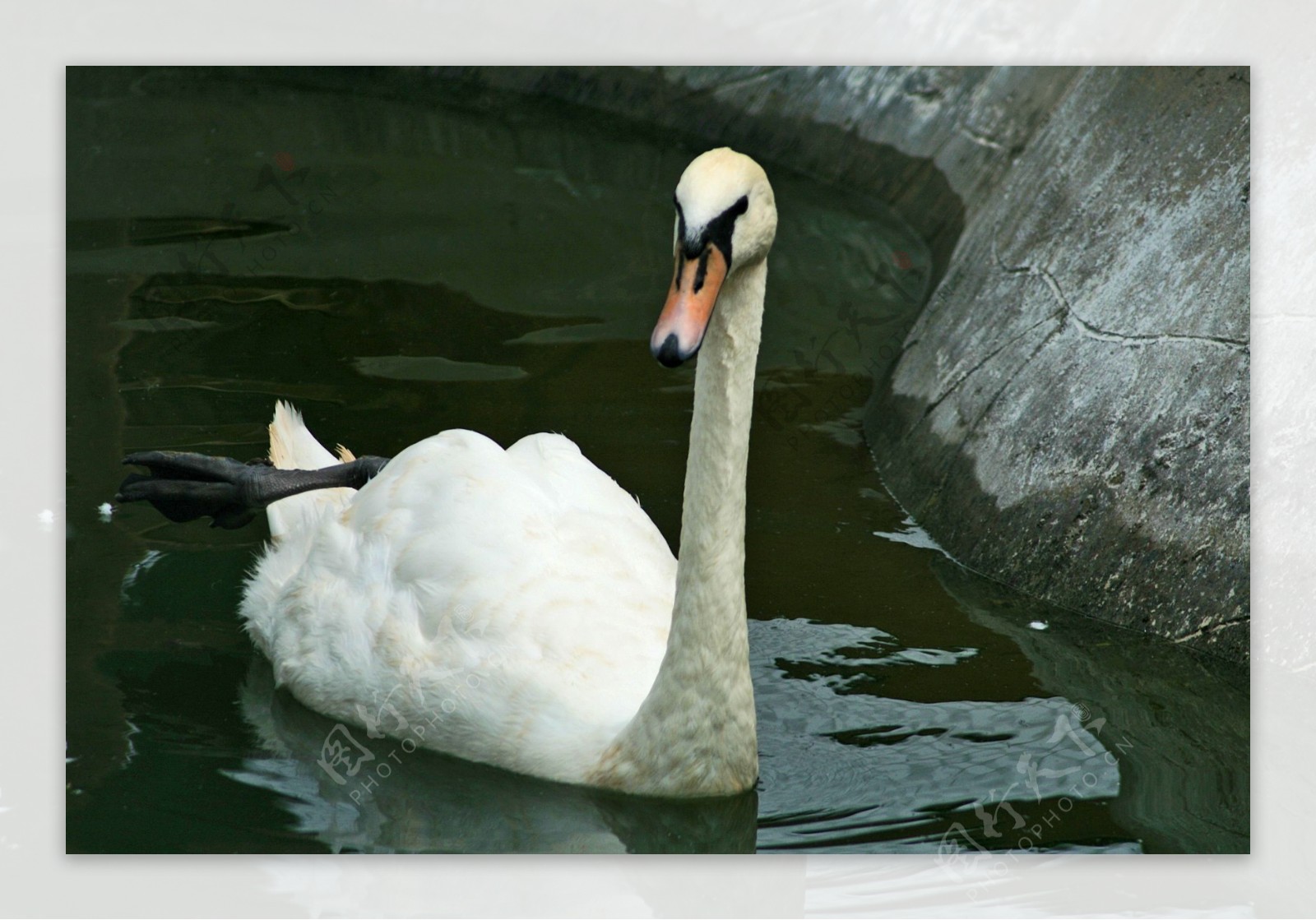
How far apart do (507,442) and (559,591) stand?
5.72 ft

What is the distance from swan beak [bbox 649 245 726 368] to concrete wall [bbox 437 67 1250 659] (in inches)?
74.8

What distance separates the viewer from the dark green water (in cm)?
353

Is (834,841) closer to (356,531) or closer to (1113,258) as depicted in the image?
(356,531)

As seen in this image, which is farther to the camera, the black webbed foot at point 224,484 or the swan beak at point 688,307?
the black webbed foot at point 224,484

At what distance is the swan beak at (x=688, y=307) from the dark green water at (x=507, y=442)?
1.12 meters

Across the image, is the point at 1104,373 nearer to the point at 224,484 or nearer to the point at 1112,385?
the point at 1112,385

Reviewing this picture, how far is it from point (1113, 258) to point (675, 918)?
2508mm

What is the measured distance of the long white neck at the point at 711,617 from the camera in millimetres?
3045

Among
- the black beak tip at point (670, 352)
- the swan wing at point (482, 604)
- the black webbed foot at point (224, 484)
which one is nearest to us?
the black beak tip at point (670, 352)
